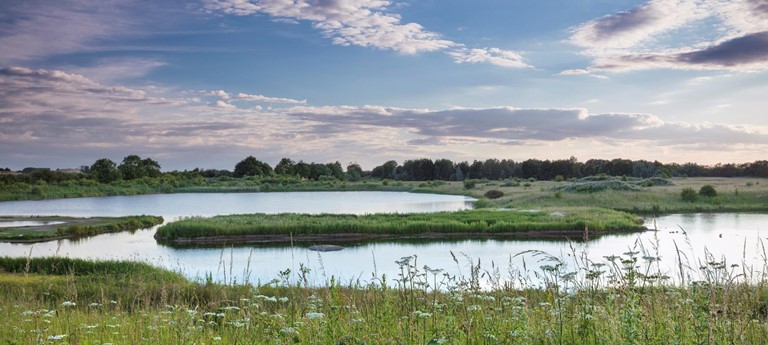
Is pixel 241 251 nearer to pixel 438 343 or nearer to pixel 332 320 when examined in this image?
pixel 332 320

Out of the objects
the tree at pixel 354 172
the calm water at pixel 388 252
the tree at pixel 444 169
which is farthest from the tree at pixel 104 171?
the calm water at pixel 388 252

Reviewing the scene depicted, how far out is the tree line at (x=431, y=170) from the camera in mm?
109750

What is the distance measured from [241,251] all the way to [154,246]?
21.3 ft

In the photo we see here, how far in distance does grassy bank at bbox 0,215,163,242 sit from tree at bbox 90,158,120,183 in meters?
69.9

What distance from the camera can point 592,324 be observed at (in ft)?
16.2

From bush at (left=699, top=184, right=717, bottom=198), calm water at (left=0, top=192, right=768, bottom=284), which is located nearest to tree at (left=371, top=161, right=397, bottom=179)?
bush at (left=699, top=184, right=717, bottom=198)

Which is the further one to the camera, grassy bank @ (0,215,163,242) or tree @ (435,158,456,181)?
tree @ (435,158,456,181)

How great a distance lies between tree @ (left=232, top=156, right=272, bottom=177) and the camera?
147250 mm

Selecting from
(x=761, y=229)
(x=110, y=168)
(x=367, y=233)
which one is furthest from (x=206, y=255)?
(x=110, y=168)

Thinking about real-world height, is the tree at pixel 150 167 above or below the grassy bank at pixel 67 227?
above

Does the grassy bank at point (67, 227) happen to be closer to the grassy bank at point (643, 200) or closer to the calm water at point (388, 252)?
the calm water at point (388, 252)

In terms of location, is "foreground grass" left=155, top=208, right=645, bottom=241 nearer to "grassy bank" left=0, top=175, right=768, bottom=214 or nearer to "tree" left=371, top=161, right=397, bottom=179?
"grassy bank" left=0, top=175, right=768, bottom=214

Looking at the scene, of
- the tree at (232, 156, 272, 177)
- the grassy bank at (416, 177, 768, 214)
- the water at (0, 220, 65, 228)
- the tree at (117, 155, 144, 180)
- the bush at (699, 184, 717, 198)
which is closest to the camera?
the water at (0, 220, 65, 228)

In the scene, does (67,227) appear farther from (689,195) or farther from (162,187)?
(162,187)
